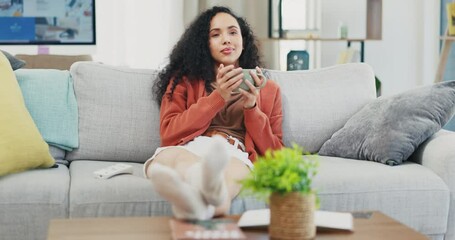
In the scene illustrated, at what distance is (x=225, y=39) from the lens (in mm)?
2820

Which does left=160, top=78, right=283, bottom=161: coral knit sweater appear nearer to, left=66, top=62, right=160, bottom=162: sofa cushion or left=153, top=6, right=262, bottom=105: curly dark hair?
left=153, top=6, right=262, bottom=105: curly dark hair

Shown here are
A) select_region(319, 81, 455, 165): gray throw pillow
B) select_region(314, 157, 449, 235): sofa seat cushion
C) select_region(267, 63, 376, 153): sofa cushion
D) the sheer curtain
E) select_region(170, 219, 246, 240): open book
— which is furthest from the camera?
the sheer curtain

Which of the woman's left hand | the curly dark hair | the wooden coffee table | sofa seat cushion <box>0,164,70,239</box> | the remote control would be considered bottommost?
sofa seat cushion <box>0,164,70,239</box>

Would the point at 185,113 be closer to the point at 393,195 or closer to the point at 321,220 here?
the point at 393,195

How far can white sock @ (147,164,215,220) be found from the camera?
1.72 m

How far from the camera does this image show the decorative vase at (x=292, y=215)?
5.42 ft

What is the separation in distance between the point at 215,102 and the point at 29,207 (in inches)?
27.4

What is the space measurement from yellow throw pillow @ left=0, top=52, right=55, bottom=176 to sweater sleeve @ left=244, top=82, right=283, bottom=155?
27.9 inches

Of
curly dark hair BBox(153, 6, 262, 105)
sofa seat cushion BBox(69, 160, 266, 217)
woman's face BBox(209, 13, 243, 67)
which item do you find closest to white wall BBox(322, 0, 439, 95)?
curly dark hair BBox(153, 6, 262, 105)

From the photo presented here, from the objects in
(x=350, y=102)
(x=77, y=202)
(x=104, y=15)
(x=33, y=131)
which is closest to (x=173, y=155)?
(x=77, y=202)

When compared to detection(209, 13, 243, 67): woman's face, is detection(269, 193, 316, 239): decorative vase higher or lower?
lower

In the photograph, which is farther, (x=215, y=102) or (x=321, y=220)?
(x=215, y=102)

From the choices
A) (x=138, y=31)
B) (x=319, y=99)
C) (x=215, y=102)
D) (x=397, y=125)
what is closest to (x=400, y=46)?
(x=138, y=31)

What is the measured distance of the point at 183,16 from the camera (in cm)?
542
